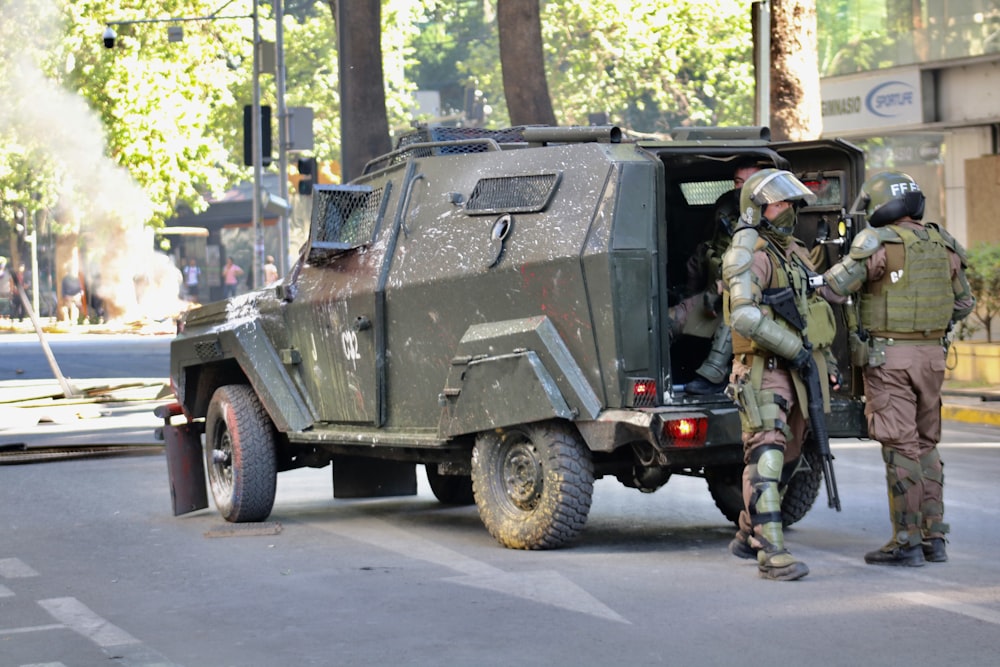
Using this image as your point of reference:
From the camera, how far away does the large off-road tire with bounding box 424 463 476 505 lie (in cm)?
1145

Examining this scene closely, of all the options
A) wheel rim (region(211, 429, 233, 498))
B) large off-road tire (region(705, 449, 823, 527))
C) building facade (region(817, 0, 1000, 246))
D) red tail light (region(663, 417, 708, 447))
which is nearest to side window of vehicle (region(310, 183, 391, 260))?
wheel rim (region(211, 429, 233, 498))

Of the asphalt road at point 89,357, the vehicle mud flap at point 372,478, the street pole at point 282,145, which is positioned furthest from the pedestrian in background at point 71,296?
the vehicle mud flap at point 372,478

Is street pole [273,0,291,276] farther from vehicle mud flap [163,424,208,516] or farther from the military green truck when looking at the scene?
the military green truck

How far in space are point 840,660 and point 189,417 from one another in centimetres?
621

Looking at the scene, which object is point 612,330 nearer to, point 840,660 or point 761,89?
point 840,660

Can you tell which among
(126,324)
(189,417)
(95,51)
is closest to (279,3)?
(95,51)

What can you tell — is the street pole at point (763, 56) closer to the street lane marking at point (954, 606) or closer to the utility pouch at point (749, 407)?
the utility pouch at point (749, 407)

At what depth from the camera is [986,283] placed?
19000mm

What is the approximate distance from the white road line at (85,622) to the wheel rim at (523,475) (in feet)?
7.23

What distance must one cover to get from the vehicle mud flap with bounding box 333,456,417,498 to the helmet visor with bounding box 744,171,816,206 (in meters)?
3.68

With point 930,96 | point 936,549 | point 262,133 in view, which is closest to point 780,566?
point 936,549

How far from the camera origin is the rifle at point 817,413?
8.27 metres

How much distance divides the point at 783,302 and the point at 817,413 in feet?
1.75

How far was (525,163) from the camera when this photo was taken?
930 centimetres
